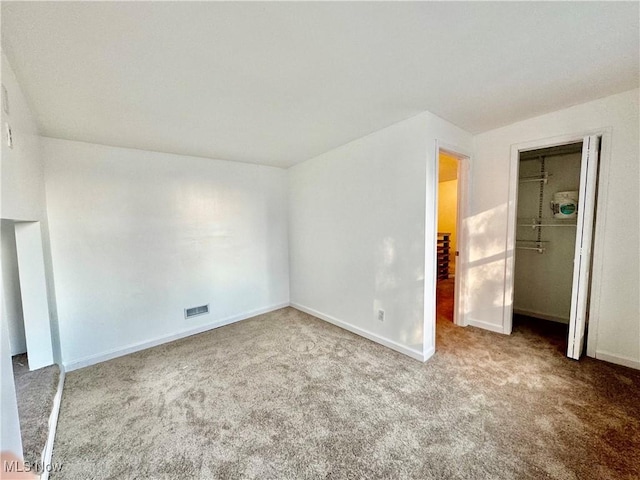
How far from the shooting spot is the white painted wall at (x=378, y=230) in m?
2.39

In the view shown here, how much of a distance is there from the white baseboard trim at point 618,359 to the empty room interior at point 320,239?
13mm

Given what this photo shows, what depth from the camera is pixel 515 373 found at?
2176mm

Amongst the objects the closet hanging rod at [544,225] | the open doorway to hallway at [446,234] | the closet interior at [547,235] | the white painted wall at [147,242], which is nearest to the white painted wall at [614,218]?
the closet interior at [547,235]

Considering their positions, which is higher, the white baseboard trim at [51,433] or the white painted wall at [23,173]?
the white painted wall at [23,173]

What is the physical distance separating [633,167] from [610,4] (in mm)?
1676

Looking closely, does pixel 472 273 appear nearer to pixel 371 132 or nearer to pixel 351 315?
pixel 351 315

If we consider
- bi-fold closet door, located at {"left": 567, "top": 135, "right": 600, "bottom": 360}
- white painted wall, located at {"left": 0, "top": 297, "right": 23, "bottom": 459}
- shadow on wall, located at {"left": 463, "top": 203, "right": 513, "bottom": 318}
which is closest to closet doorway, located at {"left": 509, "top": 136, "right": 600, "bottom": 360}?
shadow on wall, located at {"left": 463, "top": 203, "right": 513, "bottom": 318}

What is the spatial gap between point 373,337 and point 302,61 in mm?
2683

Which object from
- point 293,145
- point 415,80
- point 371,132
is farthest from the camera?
point 293,145

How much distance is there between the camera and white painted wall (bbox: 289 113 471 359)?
94.3 inches

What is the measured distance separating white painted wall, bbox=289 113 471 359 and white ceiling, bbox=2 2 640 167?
1.23ft

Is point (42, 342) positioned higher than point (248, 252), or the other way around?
point (248, 252)

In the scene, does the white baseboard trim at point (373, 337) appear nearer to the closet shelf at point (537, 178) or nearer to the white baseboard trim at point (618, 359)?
the white baseboard trim at point (618, 359)

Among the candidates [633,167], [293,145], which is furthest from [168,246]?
[633,167]
